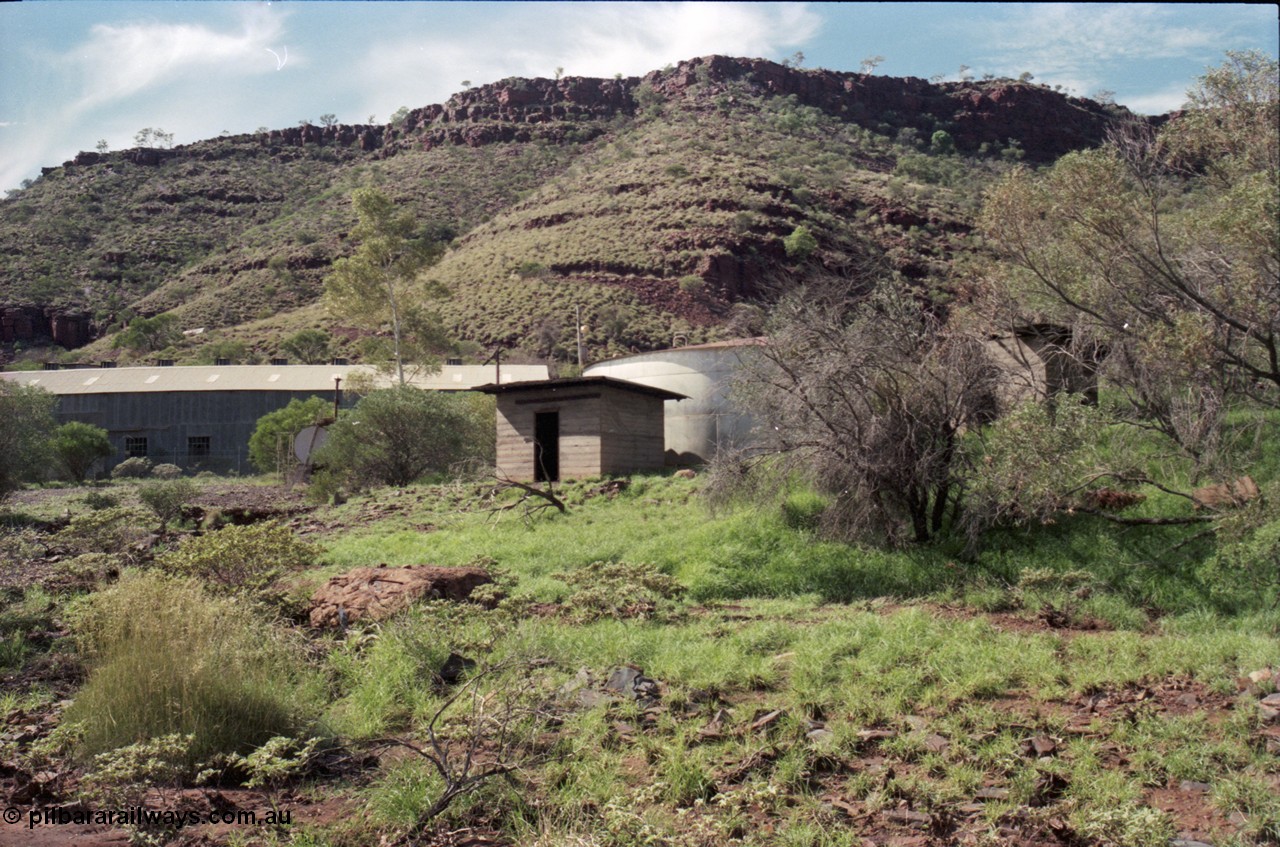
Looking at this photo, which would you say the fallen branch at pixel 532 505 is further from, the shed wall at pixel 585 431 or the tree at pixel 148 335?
the tree at pixel 148 335

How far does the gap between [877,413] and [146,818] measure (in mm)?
9812

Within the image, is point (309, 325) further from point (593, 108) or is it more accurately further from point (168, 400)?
point (593, 108)

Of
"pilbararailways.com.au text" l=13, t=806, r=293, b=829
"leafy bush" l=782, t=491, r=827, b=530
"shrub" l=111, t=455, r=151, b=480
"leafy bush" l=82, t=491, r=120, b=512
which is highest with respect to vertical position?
"leafy bush" l=782, t=491, r=827, b=530

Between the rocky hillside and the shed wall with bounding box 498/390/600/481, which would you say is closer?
the shed wall with bounding box 498/390/600/481

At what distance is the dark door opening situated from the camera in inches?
845

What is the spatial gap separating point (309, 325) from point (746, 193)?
92.9 feet

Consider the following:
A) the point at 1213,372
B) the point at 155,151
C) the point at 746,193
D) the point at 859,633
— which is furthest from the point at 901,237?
the point at 155,151

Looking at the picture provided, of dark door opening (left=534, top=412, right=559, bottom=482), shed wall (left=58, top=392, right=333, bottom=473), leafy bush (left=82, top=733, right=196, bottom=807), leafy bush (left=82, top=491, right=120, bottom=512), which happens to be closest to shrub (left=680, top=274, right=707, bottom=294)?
shed wall (left=58, top=392, right=333, bottom=473)

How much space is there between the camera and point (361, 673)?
7.50 meters

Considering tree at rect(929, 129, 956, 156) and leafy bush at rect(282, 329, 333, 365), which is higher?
tree at rect(929, 129, 956, 156)

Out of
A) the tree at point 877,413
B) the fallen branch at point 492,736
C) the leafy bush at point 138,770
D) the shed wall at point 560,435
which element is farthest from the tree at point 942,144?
the leafy bush at point 138,770

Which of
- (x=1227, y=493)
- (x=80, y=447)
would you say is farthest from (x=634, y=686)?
(x=80, y=447)

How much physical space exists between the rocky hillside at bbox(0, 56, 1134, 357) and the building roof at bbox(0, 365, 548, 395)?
8366 millimetres

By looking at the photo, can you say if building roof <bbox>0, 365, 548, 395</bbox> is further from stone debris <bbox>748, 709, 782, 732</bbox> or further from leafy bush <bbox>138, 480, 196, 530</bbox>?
stone debris <bbox>748, 709, 782, 732</bbox>
